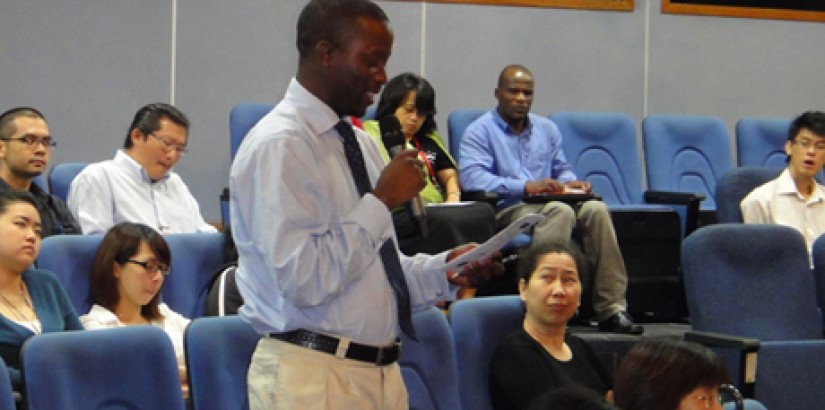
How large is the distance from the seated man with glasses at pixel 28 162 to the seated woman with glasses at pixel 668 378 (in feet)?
8.13

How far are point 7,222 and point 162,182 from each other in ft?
4.31

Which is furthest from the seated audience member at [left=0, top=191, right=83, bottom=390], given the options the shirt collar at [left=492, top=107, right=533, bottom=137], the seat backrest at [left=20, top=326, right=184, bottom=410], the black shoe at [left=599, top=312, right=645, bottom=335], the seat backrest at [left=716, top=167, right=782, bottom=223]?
the seat backrest at [left=716, top=167, right=782, bottom=223]

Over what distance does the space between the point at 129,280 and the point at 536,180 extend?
6.70ft

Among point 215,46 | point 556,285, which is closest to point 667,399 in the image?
point 556,285

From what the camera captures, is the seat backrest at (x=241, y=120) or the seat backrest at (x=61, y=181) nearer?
the seat backrest at (x=61, y=181)

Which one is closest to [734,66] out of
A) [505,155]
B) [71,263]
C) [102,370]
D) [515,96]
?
[515,96]

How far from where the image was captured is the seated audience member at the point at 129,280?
3.41m

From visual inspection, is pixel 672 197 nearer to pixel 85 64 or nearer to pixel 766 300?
pixel 766 300

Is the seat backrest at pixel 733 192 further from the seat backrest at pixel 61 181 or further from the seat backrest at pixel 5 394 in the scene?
the seat backrest at pixel 5 394

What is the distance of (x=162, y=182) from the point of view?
4500mm

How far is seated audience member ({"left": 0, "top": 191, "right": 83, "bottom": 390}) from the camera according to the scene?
312 cm

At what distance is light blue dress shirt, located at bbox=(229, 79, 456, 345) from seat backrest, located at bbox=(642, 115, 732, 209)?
12.5 feet

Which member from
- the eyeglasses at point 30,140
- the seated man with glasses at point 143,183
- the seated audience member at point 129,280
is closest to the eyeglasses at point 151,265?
the seated audience member at point 129,280

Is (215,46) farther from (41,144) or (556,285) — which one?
(556,285)
